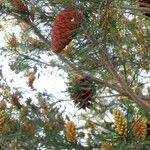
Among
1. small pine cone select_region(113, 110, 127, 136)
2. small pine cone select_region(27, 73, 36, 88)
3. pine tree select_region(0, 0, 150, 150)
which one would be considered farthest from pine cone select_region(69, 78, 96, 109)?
small pine cone select_region(113, 110, 127, 136)

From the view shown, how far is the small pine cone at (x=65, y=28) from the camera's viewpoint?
5.94ft

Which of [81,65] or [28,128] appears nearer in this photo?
[81,65]

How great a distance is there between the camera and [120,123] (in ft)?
5.66

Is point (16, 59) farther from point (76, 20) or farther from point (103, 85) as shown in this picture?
point (76, 20)

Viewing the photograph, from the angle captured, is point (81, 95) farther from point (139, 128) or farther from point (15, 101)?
point (139, 128)

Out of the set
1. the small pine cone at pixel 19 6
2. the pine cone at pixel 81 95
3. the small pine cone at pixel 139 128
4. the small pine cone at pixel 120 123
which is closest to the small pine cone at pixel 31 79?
the pine cone at pixel 81 95

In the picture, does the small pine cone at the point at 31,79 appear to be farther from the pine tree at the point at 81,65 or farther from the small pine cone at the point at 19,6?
the small pine cone at the point at 19,6

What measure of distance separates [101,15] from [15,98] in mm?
2493

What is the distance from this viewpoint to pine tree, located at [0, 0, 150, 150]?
183 cm

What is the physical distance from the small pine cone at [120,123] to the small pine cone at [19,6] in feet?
3.50

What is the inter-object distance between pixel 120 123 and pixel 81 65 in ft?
3.64

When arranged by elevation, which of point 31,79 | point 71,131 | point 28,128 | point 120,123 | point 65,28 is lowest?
point 120,123

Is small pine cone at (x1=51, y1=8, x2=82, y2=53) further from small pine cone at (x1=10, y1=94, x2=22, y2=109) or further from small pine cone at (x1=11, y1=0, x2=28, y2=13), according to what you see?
small pine cone at (x1=10, y1=94, x2=22, y2=109)

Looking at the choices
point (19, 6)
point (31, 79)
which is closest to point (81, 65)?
point (19, 6)
